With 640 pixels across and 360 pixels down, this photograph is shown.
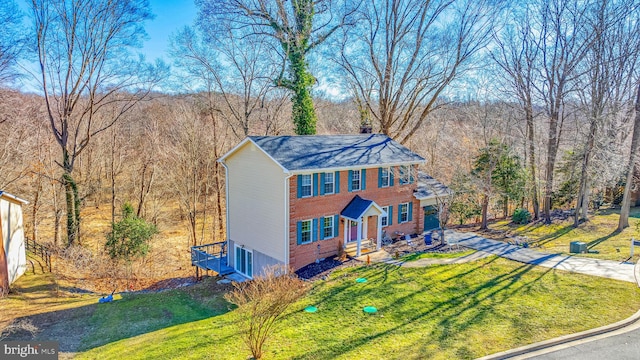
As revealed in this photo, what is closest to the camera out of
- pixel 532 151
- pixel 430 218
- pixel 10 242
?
pixel 10 242

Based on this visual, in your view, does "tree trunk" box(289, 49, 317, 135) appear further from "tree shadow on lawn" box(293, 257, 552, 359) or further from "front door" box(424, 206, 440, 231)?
"tree shadow on lawn" box(293, 257, 552, 359)

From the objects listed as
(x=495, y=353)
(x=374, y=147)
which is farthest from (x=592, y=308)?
(x=374, y=147)

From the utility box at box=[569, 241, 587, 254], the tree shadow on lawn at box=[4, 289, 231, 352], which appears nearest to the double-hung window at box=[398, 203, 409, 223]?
the utility box at box=[569, 241, 587, 254]

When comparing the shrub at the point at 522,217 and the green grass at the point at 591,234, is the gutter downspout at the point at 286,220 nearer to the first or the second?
the green grass at the point at 591,234

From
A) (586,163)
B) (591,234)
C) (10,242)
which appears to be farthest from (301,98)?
(591,234)

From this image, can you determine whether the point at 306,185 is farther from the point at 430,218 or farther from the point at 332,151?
the point at 430,218

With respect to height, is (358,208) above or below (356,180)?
below

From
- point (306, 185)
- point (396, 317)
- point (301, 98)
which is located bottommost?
point (396, 317)

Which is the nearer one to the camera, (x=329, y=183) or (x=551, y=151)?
(x=329, y=183)
